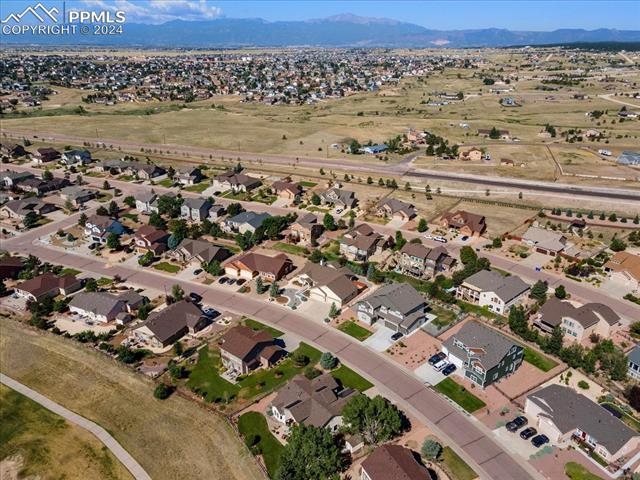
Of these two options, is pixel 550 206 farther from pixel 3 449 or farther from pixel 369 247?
pixel 3 449

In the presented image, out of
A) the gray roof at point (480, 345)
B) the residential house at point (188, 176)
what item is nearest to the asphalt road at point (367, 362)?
the gray roof at point (480, 345)

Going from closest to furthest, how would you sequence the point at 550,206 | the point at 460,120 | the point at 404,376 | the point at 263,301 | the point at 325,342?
A: the point at 404,376 < the point at 325,342 < the point at 263,301 < the point at 550,206 < the point at 460,120

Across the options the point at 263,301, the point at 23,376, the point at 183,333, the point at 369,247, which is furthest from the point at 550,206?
the point at 23,376

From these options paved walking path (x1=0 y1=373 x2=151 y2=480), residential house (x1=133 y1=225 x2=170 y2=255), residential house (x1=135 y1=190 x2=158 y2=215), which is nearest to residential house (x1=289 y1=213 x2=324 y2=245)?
residential house (x1=133 y1=225 x2=170 y2=255)

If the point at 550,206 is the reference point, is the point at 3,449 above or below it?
below

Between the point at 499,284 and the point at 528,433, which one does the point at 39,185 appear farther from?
the point at 528,433

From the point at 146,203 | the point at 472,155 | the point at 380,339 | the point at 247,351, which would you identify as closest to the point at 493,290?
the point at 380,339

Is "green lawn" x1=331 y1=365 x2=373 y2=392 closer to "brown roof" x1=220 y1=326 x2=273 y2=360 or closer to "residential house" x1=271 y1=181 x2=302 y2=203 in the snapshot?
"brown roof" x1=220 y1=326 x2=273 y2=360
